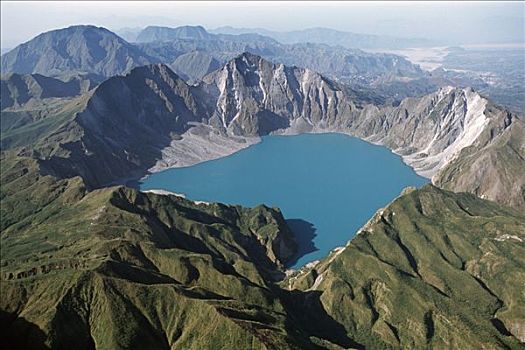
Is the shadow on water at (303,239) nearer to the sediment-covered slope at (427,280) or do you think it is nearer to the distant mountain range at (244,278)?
the distant mountain range at (244,278)

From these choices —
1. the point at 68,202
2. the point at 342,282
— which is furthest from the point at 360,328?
the point at 68,202

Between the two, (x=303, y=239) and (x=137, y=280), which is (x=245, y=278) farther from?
(x=303, y=239)

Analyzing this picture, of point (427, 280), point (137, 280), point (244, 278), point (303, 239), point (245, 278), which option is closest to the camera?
point (137, 280)

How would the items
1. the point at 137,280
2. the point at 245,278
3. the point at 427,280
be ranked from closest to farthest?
1. the point at 137,280
2. the point at 245,278
3. the point at 427,280

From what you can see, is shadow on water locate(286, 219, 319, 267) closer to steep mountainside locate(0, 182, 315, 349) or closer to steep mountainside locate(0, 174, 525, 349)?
steep mountainside locate(0, 182, 315, 349)

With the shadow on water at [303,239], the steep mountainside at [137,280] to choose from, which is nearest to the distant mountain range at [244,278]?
the steep mountainside at [137,280]

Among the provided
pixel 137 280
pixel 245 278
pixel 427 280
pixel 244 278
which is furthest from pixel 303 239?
pixel 137 280

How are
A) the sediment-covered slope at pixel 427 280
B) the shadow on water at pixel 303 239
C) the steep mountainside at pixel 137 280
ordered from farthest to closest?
1. the shadow on water at pixel 303 239
2. the sediment-covered slope at pixel 427 280
3. the steep mountainside at pixel 137 280
